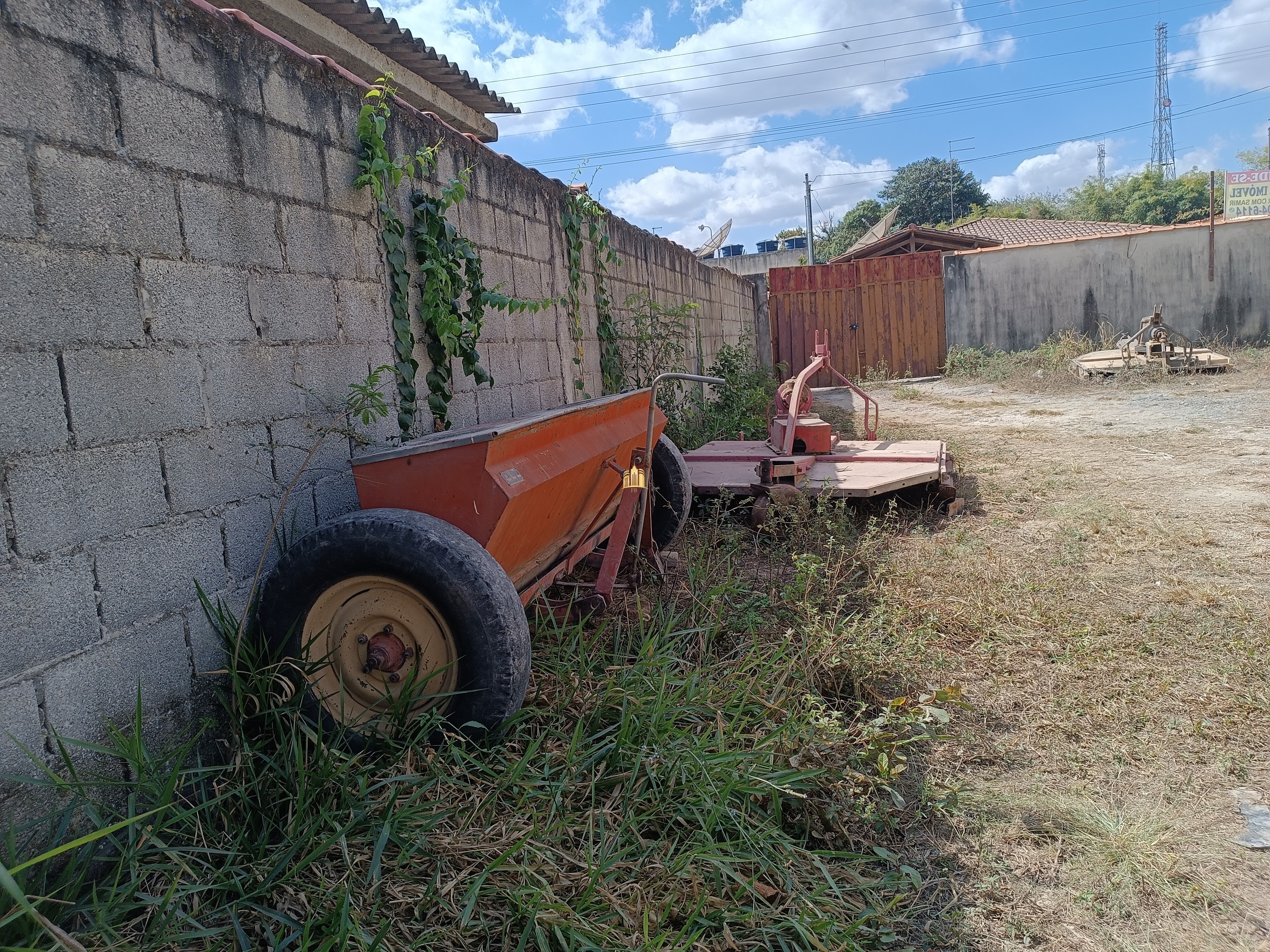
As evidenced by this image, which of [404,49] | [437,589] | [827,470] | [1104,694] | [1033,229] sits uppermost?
[1033,229]

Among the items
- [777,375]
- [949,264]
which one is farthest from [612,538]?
[949,264]

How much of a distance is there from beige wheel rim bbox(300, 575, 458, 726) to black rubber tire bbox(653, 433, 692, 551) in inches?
89.7

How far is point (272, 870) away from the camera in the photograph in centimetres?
191

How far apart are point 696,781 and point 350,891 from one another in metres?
1.00

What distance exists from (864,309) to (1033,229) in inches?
691

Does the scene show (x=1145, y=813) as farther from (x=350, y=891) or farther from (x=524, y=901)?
(x=350, y=891)

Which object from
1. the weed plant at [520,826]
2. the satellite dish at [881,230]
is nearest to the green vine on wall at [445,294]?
the weed plant at [520,826]

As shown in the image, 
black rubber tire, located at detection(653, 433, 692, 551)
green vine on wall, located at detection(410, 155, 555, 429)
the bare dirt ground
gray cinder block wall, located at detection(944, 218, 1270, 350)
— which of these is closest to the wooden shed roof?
gray cinder block wall, located at detection(944, 218, 1270, 350)

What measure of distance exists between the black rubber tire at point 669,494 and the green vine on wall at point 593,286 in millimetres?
1305

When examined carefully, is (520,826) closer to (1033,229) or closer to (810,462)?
(810,462)

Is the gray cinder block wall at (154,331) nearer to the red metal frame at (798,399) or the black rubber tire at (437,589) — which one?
the black rubber tire at (437,589)

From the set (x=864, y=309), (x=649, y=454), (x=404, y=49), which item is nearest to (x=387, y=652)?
(x=649, y=454)

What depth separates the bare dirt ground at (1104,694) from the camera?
2197 mm

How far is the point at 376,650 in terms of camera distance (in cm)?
236
